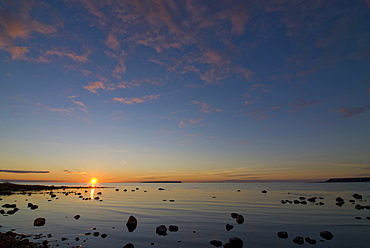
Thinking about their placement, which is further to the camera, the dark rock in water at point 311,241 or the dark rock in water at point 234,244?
the dark rock in water at point 311,241

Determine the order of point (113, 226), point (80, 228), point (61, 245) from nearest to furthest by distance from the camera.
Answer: point (61, 245) → point (80, 228) → point (113, 226)

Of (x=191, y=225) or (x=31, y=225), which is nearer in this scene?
(x=31, y=225)

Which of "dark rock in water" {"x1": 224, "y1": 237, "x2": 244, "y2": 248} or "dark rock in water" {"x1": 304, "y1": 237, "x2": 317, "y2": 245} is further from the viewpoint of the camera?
"dark rock in water" {"x1": 304, "y1": 237, "x2": 317, "y2": 245}

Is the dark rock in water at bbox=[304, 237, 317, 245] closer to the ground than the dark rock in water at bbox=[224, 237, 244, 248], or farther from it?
closer to the ground

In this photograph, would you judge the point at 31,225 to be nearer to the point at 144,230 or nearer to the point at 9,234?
the point at 9,234

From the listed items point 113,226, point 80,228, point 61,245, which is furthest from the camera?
point 113,226

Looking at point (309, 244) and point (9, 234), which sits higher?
point (9, 234)

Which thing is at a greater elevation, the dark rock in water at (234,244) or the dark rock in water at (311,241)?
the dark rock in water at (234,244)

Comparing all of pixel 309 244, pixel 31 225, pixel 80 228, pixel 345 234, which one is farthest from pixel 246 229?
pixel 31 225

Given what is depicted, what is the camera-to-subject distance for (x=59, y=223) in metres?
32.9

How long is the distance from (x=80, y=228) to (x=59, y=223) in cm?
573

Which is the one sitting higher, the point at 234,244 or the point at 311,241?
the point at 234,244

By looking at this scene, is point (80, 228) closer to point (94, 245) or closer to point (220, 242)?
point (94, 245)

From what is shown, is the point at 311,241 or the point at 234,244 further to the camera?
the point at 311,241
